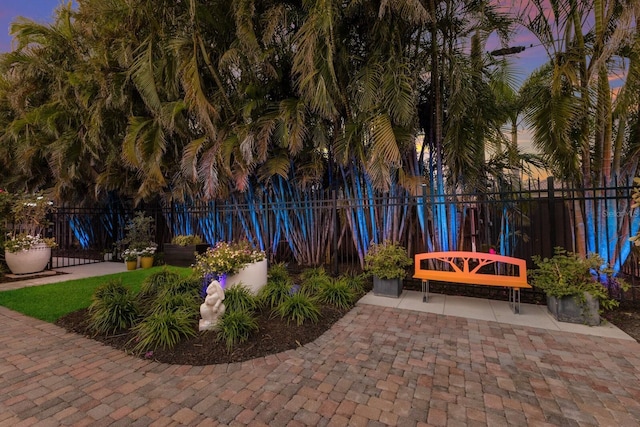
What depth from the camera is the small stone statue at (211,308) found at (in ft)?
A: 10.5

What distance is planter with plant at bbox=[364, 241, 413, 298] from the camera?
461cm

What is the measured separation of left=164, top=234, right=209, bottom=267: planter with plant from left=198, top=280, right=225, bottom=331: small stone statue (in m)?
4.27

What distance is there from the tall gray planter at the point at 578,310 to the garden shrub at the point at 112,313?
4.96 meters

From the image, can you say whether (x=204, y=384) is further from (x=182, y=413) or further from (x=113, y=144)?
(x=113, y=144)

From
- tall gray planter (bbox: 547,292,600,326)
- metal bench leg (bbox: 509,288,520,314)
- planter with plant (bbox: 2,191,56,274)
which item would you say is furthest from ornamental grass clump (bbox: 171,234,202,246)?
tall gray planter (bbox: 547,292,600,326)

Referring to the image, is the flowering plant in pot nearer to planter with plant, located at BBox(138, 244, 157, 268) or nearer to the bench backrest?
planter with plant, located at BBox(138, 244, 157, 268)

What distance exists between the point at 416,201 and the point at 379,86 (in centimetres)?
198

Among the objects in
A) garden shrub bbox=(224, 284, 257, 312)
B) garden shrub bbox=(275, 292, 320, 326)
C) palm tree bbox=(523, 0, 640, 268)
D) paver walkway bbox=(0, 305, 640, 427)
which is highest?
palm tree bbox=(523, 0, 640, 268)

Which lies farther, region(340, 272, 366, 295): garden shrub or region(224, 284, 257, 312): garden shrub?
region(340, 272, 366, 295): garden shrub

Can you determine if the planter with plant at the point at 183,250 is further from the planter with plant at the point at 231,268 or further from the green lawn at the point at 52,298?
the planter with plant at the point at 231,268

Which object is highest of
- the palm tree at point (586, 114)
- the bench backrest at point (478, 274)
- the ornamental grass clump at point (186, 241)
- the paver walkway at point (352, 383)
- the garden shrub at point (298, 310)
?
the palm tree at point (586, 114)

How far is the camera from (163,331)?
300cm

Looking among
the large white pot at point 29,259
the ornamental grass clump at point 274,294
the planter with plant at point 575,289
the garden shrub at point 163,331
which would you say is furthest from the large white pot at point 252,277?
the large white pot at point 29,259

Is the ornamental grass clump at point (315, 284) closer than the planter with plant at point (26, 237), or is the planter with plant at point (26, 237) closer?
the ornamental grass clump at point (315, 284)
